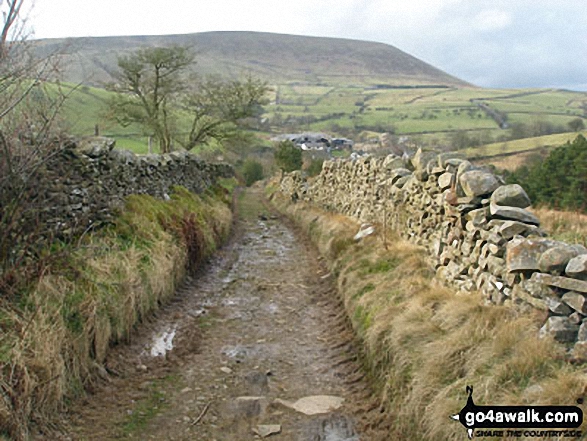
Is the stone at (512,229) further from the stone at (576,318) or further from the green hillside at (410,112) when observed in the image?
the green hillside at (410,112)

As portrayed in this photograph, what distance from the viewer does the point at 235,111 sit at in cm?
2919

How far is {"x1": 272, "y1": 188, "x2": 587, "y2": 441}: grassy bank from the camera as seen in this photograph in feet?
12.8

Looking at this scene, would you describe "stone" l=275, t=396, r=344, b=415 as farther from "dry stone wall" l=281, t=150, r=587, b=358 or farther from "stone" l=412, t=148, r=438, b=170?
"stone" l=412, t=148, r=438, b=170

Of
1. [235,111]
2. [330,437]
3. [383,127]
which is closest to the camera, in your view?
[330,437]

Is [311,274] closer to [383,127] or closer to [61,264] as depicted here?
[61,264]

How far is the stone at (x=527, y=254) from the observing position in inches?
189

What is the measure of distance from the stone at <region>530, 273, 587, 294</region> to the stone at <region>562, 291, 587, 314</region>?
1.7 inches

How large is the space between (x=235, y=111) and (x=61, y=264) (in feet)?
77.9

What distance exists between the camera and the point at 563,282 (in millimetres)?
4316

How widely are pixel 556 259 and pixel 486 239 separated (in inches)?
61.1

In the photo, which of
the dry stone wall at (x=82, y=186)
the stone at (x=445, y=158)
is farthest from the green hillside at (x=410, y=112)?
the stone at (x=445, y=158)

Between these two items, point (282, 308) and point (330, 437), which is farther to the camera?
point (282, 308)

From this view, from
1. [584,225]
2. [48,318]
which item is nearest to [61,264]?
[48,318]

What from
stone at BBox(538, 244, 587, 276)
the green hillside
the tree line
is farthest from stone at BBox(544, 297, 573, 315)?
the green hillside
